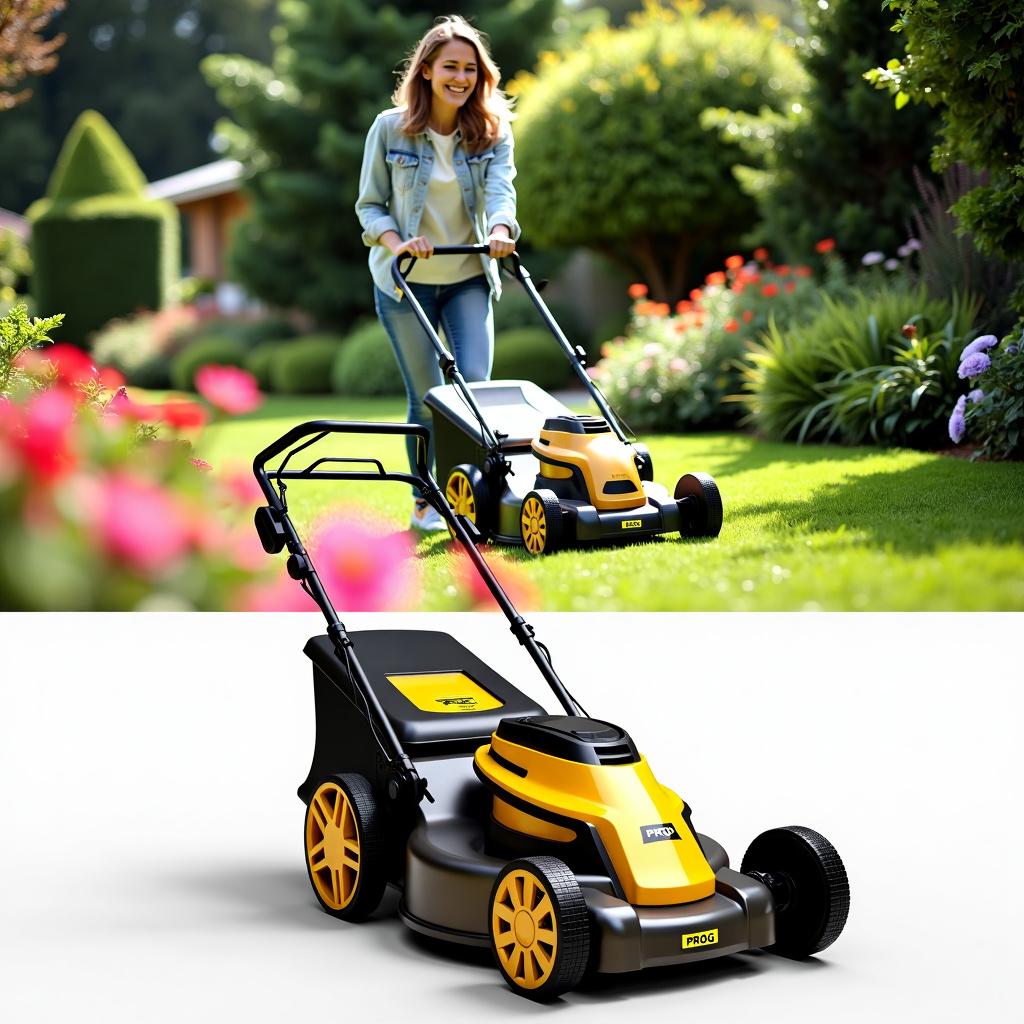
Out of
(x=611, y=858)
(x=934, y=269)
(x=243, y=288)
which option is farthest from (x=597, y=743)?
(x=243, y=288)

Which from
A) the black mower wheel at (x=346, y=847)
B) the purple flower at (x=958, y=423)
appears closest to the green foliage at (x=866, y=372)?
the purple flower at (x=958, y=423)

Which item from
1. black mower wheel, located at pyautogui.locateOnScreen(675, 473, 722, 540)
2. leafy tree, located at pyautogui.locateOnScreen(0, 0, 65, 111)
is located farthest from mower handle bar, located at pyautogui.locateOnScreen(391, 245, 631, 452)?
leafy tree, located at pyautogui.locateOnScreen(0, 0, 65, 111)

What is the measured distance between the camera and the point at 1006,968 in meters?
3.04

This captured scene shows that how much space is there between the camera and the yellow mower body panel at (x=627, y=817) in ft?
9.39

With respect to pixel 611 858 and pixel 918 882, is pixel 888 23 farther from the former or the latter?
pixel 611 858

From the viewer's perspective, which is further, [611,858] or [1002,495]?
[1002,495]

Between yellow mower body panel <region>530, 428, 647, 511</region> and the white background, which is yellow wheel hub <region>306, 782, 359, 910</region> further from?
yellow mower body panel <region>530, 428, 647, 511</region>

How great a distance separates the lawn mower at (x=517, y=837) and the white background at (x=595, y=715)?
0.31m

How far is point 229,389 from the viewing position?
5.14 metres

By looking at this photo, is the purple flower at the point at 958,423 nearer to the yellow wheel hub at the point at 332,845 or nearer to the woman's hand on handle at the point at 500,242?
the woman's hand on handle at the point at 500,242

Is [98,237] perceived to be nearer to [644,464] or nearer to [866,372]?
[644,464]

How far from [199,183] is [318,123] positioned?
0.59 metres

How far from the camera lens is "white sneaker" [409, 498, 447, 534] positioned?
434 cm

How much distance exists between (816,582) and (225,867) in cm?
166
